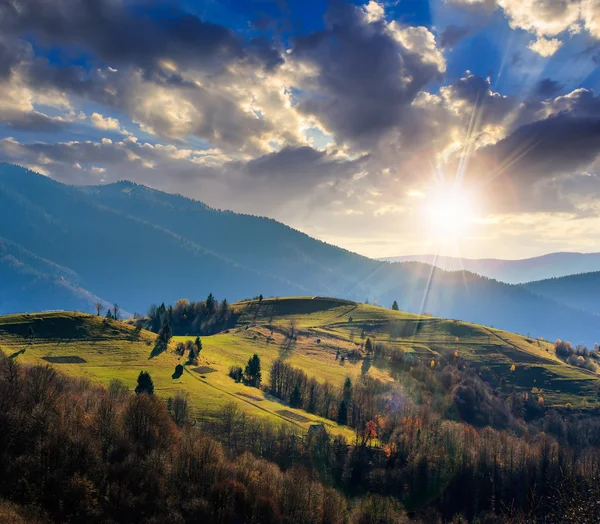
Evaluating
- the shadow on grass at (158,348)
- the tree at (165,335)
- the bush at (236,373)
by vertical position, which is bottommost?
the bush at (236,373)

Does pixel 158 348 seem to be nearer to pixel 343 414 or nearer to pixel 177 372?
pixel 177 372

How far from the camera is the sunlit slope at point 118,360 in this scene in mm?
124812

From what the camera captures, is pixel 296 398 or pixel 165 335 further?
pixel 165 335

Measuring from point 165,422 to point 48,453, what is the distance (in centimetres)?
→ 2385

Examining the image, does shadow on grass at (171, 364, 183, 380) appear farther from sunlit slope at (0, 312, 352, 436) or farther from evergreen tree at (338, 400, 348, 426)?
evergreen tree at (338, 400, 348, 426)

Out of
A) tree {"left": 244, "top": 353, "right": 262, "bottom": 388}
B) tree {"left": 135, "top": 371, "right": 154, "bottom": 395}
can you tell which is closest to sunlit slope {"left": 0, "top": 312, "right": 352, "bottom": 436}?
tree {"left": 135, "top": 371, "right": 154, "bottom": 395}

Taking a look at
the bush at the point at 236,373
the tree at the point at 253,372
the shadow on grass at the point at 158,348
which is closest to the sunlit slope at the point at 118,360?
the shadow on grass at the point at 158,348

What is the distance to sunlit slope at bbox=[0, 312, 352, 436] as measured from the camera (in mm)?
124812

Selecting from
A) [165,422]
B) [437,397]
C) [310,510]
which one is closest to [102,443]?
[165,422]

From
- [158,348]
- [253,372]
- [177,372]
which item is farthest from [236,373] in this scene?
[158,348]

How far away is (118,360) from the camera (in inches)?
5591

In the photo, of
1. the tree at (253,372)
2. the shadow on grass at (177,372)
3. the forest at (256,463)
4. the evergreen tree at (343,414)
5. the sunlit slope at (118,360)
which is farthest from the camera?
the tree at (253,372)

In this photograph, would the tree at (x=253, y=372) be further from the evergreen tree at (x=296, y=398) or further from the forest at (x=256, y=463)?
the evergreen tree at (x=296, y=398)

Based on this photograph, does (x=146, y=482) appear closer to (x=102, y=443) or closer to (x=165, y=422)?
(x=102, y=443)
